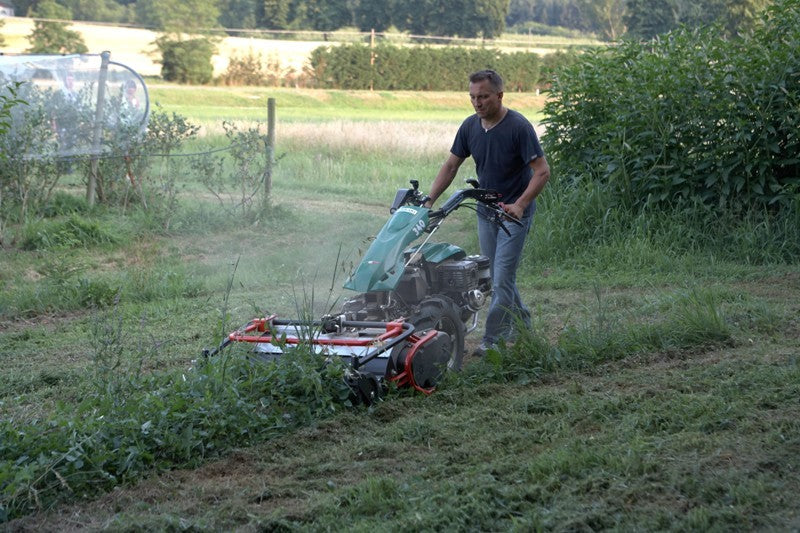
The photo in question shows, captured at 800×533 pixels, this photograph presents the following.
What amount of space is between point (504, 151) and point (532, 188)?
402mm

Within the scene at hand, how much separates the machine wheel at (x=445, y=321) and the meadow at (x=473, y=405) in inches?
10.2

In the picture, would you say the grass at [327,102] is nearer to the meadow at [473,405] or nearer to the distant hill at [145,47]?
the distant hill at [145,47]

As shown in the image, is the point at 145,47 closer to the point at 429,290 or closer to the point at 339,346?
the point at 429,290

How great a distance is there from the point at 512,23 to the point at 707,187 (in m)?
109

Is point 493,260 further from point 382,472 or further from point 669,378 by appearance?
point 382,472

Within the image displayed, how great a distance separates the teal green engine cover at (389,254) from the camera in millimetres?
6047

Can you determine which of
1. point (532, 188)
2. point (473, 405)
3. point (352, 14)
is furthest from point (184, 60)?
point (473, 405)

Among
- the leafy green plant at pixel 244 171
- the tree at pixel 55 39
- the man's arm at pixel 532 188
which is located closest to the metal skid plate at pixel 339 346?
the man's arm at pixel 532 188

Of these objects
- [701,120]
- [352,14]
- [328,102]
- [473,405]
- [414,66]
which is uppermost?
[352,14]

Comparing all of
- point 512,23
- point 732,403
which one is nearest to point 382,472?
point 732,403

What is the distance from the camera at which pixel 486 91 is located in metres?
6.83

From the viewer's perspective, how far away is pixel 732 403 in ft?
16.9

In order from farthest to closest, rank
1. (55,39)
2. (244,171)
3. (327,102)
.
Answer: (55,39)
(327,102)
(244,171)

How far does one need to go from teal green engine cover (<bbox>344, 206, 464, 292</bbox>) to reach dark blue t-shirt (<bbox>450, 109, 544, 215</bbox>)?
0.86 meters
